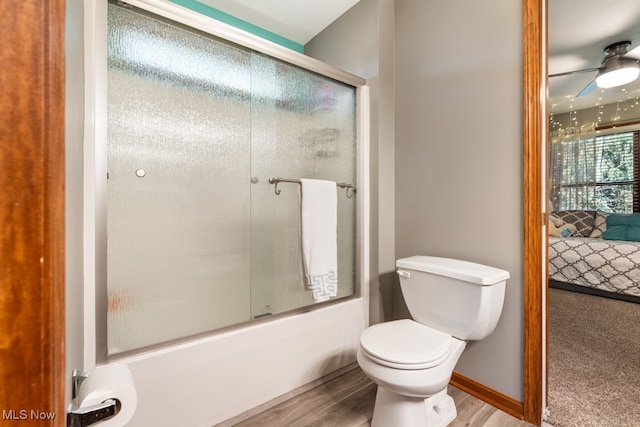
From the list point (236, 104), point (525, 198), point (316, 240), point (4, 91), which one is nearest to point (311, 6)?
point (236, 104)

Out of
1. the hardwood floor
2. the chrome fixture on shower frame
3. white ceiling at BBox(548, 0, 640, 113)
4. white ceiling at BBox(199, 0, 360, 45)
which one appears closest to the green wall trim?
Answer: white ceiling at BBox(199, 0, 360, 45)

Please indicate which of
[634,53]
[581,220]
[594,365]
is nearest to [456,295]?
[594,365]

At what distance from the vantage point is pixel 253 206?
1582mm

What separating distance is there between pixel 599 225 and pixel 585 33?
8.11 ft

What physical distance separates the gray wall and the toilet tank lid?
12cm

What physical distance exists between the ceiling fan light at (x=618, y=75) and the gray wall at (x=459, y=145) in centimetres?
232

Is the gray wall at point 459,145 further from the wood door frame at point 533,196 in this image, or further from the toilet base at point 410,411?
the toilet base at point 410,411

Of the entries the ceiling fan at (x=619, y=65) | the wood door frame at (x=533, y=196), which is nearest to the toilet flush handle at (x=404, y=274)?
the wood door frame at (x=533, y=196)

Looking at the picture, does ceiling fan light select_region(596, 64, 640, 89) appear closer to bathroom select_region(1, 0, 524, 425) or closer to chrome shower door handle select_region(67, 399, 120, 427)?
bathroom select_region(1, 0, 524, 425)

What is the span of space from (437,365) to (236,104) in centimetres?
154

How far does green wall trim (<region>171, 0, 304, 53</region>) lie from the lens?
1.95m

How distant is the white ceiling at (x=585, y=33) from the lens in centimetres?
223

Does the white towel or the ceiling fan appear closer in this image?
the white towel

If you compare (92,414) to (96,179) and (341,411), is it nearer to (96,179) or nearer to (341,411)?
(96,179)
